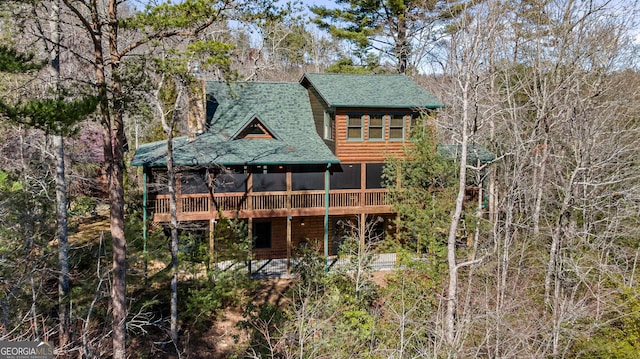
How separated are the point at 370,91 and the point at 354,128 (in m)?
2.10

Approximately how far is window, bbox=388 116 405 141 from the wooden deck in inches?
104

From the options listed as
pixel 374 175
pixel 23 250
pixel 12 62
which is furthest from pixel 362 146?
pixel 12 62

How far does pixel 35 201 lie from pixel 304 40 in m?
32.5

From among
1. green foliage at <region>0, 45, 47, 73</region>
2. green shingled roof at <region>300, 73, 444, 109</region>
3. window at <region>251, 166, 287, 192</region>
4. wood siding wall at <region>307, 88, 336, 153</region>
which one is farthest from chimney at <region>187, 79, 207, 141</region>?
green foliage at <region>0, 45, 47, 73</region>

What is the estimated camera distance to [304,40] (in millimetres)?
42469

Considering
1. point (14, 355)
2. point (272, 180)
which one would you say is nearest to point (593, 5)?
point (272, 180)

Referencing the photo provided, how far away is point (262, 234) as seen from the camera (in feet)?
71.1

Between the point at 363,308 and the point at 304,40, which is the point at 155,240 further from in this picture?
the point at 304,40

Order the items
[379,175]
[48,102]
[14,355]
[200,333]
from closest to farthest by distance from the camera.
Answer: [48,102], [14,355], [200,333], [379,175]

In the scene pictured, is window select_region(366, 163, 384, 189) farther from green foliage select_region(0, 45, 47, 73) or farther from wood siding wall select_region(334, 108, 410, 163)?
green foliage select_region(0, 45, 47, 73)

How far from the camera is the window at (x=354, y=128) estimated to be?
20531mm

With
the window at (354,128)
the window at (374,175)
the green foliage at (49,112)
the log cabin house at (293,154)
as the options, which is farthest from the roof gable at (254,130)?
the green foliage at (49,112)

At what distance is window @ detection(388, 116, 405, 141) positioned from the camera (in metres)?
20.9

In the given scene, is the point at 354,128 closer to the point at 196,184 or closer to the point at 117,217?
the point at 196,184
